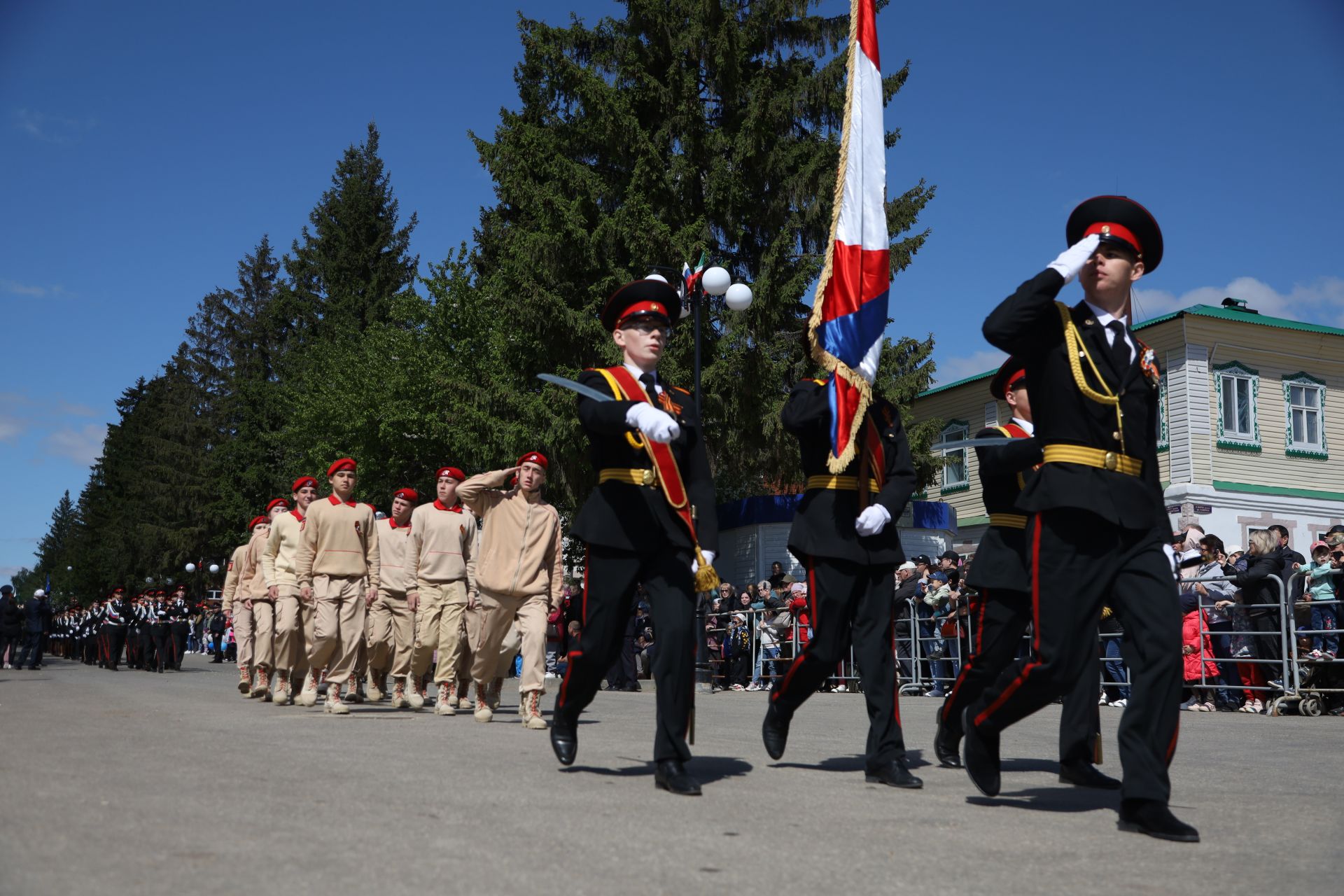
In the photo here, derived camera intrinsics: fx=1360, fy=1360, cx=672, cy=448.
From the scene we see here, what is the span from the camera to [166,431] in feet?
205

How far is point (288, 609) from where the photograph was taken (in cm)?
1339

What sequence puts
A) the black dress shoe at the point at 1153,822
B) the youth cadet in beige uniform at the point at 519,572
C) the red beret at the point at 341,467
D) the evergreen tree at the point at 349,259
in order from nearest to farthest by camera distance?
the black dress shoe at the point at 1153,822
the youth cadet in beige uniform at the point at 519,572
the red beret at the point at 341,467
the evergreen tree at the point at 349,259

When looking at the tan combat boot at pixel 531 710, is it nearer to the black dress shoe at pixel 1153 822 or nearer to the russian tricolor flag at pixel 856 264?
the russian tricolor flag at pixel 856 264

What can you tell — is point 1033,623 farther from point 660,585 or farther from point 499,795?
point 499,795

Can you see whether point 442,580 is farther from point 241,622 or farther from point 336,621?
point 241,622

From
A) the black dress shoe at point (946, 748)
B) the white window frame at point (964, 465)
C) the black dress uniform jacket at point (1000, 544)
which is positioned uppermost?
the white window frame at point (964, 465)

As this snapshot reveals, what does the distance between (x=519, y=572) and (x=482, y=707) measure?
128 centimetres

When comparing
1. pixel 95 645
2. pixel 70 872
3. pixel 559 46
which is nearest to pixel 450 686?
pixel 70 872

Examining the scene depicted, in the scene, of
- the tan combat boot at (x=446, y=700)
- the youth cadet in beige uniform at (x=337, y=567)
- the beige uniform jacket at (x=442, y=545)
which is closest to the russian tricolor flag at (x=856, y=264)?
the beige uniform jacket at (x=442, y=545)

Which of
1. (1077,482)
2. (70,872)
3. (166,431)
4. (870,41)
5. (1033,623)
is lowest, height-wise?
(70,872)

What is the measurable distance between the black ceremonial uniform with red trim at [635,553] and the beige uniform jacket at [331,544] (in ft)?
21.7

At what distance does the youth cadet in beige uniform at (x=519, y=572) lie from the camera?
34.4ft

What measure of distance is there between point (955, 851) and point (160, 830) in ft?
8.75

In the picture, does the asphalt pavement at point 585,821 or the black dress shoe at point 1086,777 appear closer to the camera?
the asphalt pavement at point 585,821
